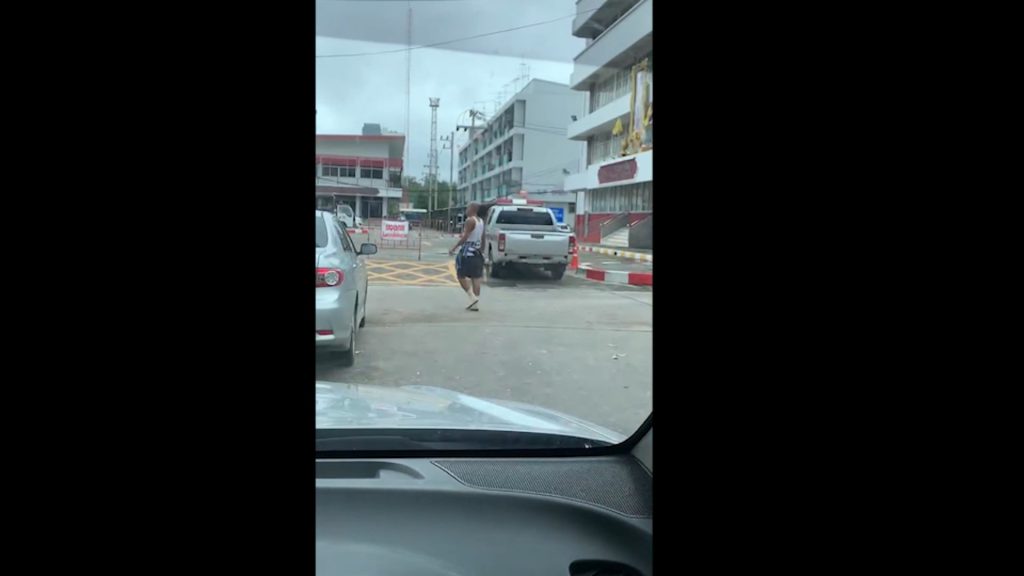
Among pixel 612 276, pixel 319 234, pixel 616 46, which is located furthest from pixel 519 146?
pixel 319 234

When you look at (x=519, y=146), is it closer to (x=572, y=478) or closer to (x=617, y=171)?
(x=617, y=171)

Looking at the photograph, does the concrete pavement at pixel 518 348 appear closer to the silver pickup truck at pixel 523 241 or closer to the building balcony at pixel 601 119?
the silver pickup truck at pixel 523 241

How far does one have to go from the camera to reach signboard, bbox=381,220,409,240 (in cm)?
831

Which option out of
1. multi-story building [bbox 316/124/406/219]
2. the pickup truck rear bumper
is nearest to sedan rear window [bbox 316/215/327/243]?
multi-story building [bbox 316/124/406/219]

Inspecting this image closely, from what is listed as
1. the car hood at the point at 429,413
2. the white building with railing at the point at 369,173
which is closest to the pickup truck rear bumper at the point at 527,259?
the white building with railing at the point at 369,173

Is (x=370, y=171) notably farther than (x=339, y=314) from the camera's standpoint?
Yes

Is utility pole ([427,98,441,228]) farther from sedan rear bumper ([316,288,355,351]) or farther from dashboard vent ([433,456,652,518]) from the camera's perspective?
dashboard vent ([433,456,652,518])

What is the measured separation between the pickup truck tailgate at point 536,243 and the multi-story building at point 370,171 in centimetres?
338

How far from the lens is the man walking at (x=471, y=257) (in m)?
6.04

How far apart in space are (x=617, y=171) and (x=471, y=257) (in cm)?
1150

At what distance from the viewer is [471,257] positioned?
6.81 metres
